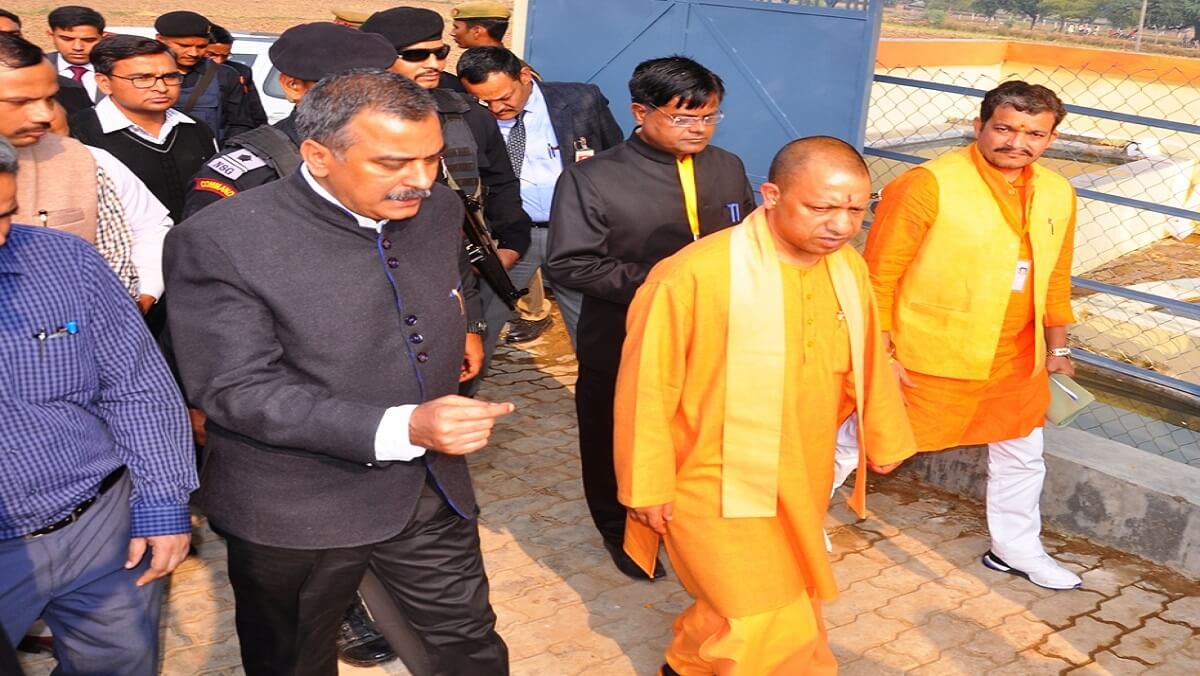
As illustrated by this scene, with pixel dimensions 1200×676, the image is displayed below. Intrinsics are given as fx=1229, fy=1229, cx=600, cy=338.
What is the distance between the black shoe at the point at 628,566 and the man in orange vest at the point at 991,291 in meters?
1.16

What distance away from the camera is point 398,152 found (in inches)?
111

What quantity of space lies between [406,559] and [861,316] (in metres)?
1.51

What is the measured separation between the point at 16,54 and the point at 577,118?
148 inches

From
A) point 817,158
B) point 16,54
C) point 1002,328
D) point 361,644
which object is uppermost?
point 16,54

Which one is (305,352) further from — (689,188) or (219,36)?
(219,36)

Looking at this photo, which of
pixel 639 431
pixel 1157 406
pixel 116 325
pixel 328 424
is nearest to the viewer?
pixel 328 424

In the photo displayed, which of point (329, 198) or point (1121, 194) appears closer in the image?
point (329, 198)

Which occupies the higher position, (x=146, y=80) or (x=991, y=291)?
(x=146, y=80)

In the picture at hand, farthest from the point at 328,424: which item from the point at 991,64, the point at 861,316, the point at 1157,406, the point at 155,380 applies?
the point at 991,64

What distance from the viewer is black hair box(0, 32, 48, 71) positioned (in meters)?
3.53

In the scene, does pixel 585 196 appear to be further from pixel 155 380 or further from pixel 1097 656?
pixel 1097 656

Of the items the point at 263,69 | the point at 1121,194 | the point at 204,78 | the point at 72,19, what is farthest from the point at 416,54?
the point at 1121,194

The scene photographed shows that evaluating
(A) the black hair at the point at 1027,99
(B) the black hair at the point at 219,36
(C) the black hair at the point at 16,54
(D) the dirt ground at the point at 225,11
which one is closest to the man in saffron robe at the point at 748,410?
(A) the black hair at the point at 1027,99

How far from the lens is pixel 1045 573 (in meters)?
4.92
